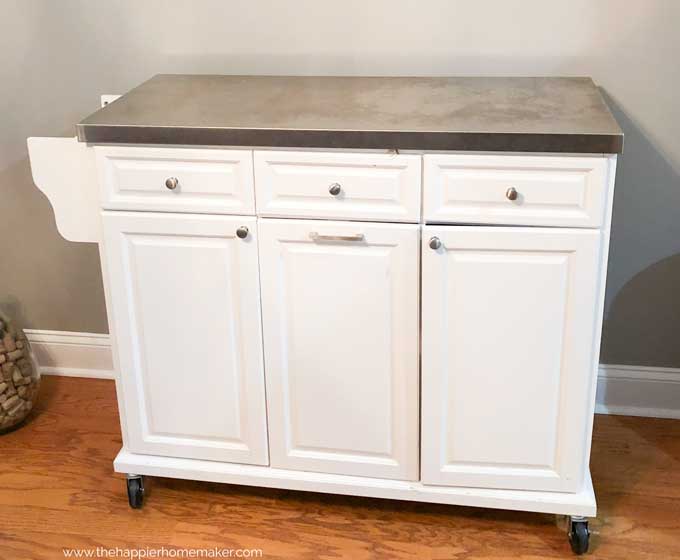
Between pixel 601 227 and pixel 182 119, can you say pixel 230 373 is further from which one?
pixel 601 227

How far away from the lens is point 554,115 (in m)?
1.74

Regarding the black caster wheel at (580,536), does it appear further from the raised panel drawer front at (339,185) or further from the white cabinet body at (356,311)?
the raised panel drawer front at (339,185)

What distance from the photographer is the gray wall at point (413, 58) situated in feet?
6.79

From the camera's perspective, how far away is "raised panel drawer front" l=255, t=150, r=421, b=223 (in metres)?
1.70

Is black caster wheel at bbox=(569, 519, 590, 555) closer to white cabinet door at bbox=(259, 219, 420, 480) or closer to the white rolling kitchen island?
the white rolling kitchen island

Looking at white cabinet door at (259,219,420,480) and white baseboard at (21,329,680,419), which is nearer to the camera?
white cabinet door at (259,219,420,480)

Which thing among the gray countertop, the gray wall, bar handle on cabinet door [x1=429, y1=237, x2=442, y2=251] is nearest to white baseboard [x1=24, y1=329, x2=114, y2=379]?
the gray wall

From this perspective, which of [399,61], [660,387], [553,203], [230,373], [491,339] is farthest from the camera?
[660,387]

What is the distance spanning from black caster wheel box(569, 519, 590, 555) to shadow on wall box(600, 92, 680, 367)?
585 mm

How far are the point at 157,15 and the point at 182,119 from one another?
559 mm

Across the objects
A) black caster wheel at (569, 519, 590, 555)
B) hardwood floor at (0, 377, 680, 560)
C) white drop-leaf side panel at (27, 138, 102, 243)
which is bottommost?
hardwood floor at (0, 377, 680, 560)

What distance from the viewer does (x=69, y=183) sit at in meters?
1.87

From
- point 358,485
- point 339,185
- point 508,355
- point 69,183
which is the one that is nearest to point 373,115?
point 339,185

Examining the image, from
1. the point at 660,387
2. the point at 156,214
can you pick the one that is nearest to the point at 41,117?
the point at 156,214
